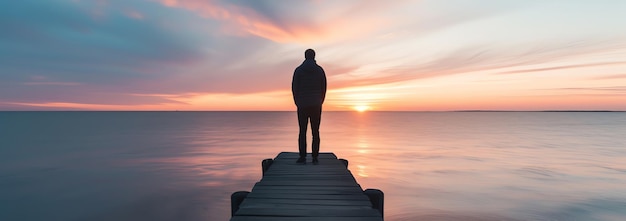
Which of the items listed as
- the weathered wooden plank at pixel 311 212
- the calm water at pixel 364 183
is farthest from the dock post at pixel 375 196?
the calm water at pixel 364 183

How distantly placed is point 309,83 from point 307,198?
320cm

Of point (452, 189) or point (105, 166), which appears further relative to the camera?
point (105, 166)

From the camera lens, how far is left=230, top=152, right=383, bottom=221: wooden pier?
15.2ft

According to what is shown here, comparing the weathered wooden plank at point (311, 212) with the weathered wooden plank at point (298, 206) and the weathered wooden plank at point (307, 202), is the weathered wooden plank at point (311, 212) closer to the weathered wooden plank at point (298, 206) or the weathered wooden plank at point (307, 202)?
the weathered wooden plank at point (298, 206)

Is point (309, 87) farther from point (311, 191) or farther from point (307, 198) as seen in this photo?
point (307, 198)

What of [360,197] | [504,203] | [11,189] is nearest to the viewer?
[360,197]

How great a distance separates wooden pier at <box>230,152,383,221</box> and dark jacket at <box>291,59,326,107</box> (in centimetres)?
165

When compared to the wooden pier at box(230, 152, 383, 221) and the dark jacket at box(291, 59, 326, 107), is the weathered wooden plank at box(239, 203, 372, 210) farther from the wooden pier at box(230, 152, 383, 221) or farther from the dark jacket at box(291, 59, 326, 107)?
the dark jacket at box(291, 59, 326, 107)

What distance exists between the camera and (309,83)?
319 inches

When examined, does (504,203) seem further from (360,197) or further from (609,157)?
(609,157)

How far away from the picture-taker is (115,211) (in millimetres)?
14891

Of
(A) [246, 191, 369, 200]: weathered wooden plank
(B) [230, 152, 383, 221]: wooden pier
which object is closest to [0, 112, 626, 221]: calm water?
(B) [230, 152, 383, 221]: wooden pier

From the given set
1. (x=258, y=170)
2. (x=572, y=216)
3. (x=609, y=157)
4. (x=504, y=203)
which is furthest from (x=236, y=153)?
(x=609, y=157)

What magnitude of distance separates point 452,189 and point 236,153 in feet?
72.6
